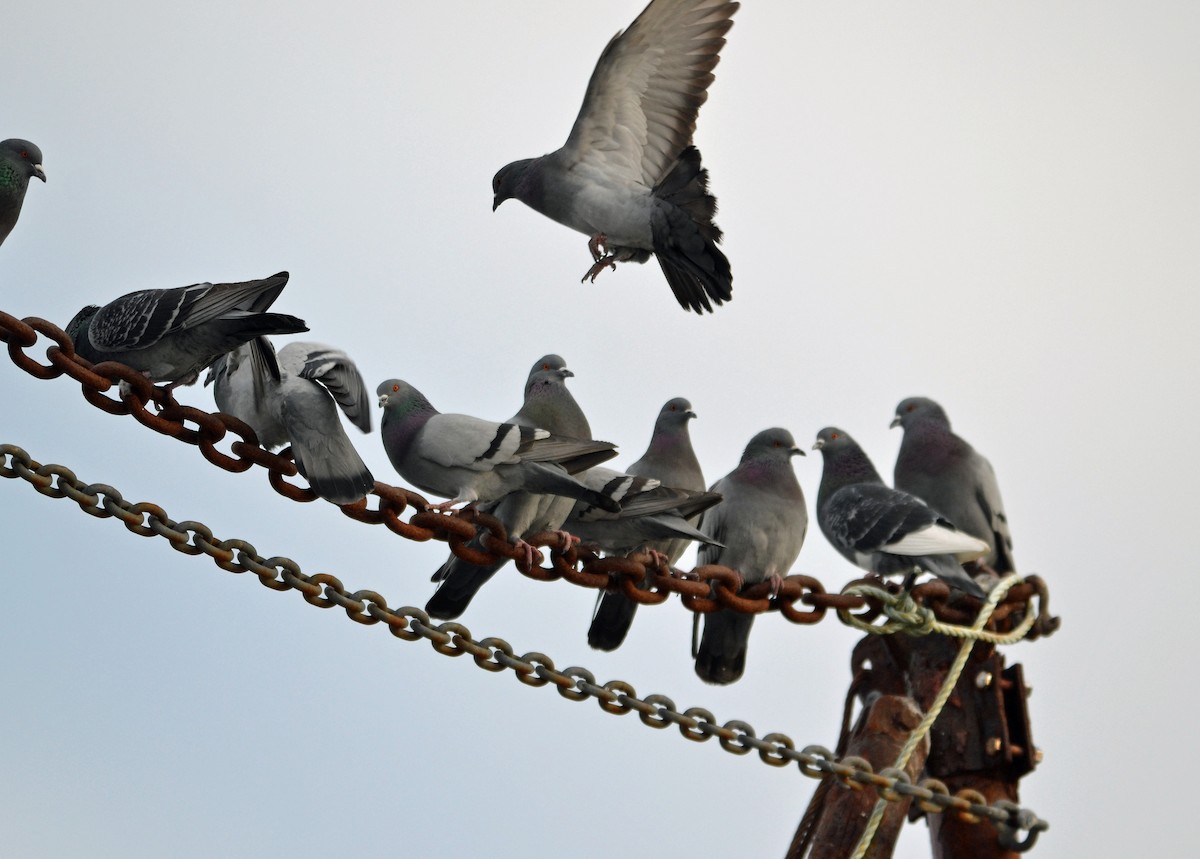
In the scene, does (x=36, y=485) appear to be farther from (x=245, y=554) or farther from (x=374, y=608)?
(x=374, y=608)

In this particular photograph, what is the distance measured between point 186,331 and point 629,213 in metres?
2.61

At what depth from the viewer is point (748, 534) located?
17.5ft

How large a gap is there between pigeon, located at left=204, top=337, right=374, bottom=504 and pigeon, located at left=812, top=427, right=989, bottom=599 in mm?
1852

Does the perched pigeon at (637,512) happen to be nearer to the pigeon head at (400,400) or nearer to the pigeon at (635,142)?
the pigeon head at (400,400)

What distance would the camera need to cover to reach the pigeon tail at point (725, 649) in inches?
208

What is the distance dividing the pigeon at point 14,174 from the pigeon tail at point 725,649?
9.86ft

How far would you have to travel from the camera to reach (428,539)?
12.4 ft

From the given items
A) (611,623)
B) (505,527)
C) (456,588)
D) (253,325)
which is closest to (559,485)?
(505,527)

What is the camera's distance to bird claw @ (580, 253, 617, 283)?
6.22 metres

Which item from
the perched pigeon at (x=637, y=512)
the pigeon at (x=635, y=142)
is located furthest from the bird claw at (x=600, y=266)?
the perched pigeon at (x=637, y=512)

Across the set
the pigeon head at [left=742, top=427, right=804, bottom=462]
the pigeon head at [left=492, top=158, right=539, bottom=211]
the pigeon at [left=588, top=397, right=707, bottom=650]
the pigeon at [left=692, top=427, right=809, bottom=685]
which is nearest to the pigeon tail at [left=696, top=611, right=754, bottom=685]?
the pigeon at [left=692, top=427, right=809, bottom=685]

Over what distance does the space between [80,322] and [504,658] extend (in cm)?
180

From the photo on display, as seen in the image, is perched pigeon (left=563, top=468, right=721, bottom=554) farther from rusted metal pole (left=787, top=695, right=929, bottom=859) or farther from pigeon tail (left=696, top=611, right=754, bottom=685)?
rusted metal pole (left=787, top=695, right=929, bottom=859)

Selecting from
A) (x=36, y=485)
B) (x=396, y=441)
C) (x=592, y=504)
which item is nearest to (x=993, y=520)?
(x=592, y=504)
